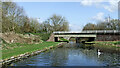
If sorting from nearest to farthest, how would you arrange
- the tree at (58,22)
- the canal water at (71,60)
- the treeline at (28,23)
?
the canal water at (71,60) → the treeline at (28,23) → the tree at (58,22)

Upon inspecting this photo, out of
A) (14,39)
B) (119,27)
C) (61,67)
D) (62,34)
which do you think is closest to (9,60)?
(61,67)

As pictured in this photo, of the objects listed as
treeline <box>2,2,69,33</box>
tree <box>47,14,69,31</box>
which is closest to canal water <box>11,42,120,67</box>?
treeline <box>2,2,69,33</box>

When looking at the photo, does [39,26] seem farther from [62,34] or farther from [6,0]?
[6,0]

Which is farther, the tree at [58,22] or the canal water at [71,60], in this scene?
the tree at [58,22]

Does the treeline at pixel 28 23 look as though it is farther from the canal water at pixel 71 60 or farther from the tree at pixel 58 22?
the canal water at pixel 71 60

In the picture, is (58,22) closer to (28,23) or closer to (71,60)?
(28,23)

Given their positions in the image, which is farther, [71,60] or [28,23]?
[28,23]

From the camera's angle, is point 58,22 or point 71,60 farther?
point 58,22

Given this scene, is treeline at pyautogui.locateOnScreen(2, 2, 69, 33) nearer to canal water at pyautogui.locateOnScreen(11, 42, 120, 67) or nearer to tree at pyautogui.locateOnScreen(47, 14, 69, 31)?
tree at pyautogui.locateOnScreen(47, 14, 69, 31)

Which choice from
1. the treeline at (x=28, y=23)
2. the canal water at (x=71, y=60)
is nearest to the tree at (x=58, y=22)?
the treeline at (x=28, y=23)

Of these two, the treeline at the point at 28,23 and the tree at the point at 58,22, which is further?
the tree at the point at 58,22

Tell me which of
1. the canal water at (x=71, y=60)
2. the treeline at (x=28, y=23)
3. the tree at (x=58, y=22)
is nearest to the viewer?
the canal water at (x=71, y=60)

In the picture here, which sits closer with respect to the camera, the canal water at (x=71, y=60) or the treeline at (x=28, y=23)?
the canal water at (x=71, y=60)

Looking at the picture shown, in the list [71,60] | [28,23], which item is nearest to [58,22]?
[28,23]
